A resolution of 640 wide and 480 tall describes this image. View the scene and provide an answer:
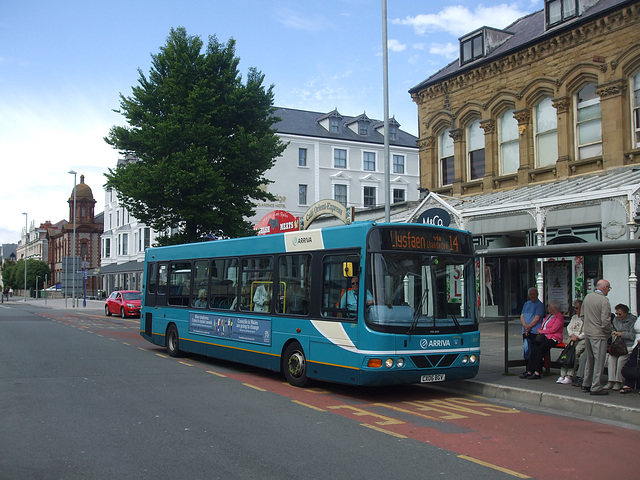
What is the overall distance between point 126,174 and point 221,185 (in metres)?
3.91

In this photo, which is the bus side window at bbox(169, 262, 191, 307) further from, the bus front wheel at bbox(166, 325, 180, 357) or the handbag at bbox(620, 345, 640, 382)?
the handbag at bbox(620, 345, 640, 382)

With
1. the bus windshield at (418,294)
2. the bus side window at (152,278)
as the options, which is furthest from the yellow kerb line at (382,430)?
the bus side window at (152,278)

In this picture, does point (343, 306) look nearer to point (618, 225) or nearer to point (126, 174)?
point (618, 225)

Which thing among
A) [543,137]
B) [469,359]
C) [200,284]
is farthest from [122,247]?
[469,359]

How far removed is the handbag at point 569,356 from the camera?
411 inches

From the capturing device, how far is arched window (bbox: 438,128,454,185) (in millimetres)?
24797

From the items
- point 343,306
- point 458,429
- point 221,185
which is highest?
point 221,185

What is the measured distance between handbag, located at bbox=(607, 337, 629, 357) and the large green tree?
17906 millimetres

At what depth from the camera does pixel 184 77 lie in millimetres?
25156

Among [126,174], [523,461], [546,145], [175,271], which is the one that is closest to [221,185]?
[126,174]

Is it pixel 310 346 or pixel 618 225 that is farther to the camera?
pixel 618 225

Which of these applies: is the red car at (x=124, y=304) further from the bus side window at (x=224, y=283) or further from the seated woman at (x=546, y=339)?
the seated woman at (x=546, y=339)

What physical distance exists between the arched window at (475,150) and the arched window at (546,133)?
270cm

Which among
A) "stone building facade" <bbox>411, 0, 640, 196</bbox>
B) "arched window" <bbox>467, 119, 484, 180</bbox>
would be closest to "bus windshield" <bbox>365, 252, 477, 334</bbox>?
"stone building facade" <bbox>411, 0, 640, 196</bbox>
